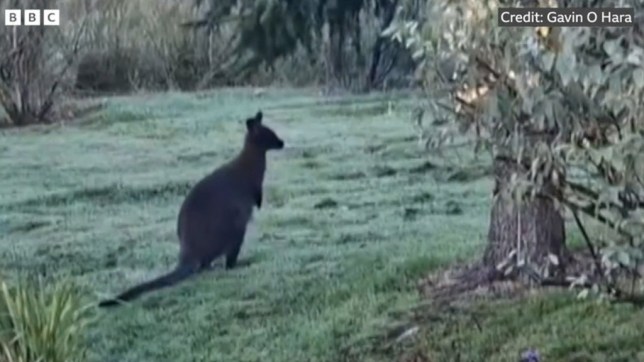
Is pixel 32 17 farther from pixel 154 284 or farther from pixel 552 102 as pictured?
pixel 552 102

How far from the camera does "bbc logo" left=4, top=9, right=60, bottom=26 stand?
4879mm

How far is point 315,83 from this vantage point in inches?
195

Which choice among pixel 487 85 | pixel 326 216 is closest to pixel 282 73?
pixel 326 216

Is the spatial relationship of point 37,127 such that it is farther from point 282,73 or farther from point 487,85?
point 487,85

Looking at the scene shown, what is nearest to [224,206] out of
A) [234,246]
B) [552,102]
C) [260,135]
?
[234,246]

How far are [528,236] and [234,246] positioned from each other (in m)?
0.87

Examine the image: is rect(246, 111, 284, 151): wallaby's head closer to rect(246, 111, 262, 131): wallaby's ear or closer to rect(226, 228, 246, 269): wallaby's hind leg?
rect(246, 111, 262, 131): wallaby's ear

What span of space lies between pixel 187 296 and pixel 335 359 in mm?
482

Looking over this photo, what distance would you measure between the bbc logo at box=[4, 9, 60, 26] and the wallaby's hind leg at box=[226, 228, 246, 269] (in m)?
0.83

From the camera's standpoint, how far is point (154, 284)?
4.76m

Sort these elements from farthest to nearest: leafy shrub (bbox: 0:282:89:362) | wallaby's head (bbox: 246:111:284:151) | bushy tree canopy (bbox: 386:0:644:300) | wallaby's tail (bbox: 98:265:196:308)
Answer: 1. wallaby's head (bbox: 246:111:284:151)
2. wallaby's tail (bbox: 98:265:196:308)
3. leafy shrub (bbox: 0:282:89:362)
4. bushy tree canopy (bbox: 386:0:644:300)

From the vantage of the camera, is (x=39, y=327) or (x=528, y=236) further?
(x=528, y=236)

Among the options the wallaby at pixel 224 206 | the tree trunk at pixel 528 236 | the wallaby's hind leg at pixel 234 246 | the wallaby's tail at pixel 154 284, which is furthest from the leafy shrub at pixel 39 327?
the tree trunk at pixel 528 236

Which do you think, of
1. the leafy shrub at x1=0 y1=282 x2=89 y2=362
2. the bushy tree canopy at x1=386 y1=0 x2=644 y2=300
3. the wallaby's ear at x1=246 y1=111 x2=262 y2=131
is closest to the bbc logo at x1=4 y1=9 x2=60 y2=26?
the wallaby's ear at x1=246 y1=111 x2=262 y2=131
